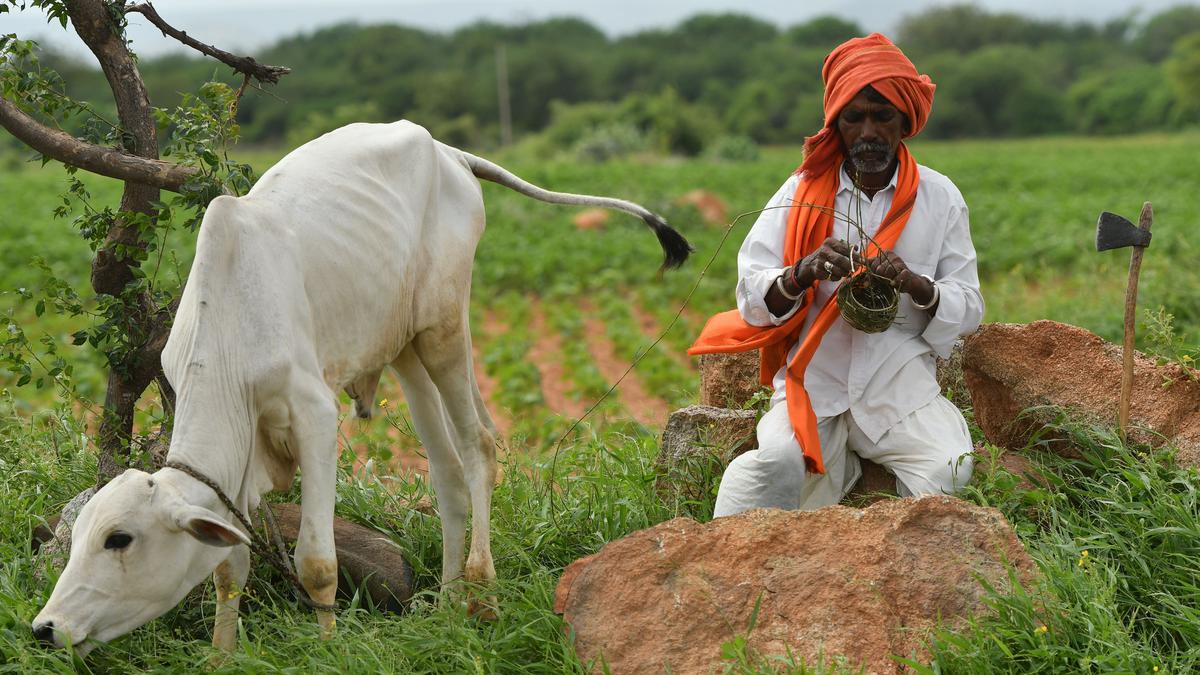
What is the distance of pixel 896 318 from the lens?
158 inches

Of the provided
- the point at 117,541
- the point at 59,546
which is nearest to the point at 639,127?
the point at 59,546

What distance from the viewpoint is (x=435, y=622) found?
3.75 meters

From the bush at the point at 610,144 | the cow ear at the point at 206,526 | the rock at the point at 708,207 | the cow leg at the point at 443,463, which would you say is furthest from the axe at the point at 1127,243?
the bush at the point at 610,144

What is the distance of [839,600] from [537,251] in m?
12.0

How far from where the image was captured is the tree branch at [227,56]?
4348 millimetres

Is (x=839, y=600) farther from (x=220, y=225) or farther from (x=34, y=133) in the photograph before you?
(x=34, y=133)

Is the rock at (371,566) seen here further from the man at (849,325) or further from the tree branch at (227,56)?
the tree branch at (227,56)

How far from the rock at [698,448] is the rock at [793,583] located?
93cm

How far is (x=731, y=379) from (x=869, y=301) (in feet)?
4.65

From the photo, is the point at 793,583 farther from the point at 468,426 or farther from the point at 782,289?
the point at 468,426

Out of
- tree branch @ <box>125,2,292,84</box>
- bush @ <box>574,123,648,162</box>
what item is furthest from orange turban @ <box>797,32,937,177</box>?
bush @ <box>574,123,648,162</box>

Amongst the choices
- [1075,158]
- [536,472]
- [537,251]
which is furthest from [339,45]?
[536,472]

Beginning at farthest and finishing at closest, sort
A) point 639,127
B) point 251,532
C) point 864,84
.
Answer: point 639,127 → point 864,84 → point 251,532

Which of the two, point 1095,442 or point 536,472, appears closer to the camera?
point 1095,442
